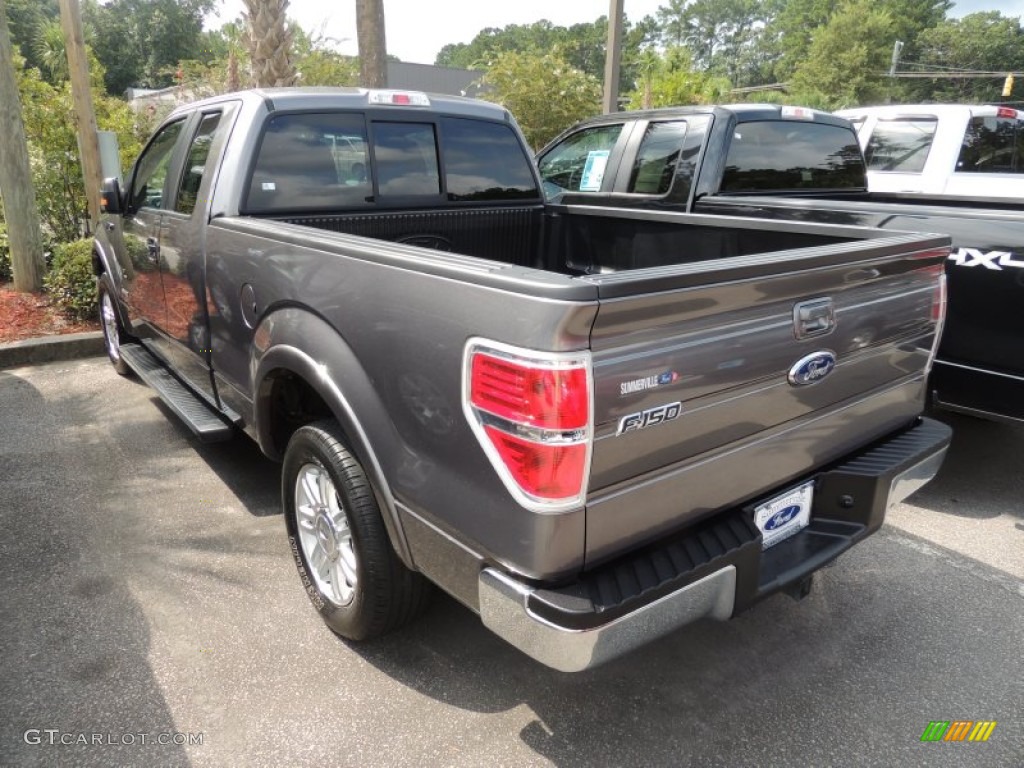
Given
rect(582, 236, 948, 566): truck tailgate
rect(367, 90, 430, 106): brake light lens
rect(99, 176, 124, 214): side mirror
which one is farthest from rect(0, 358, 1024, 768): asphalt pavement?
rect(367, 90, 430, 106): brake light lens

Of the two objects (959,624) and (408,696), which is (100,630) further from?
(959,624)

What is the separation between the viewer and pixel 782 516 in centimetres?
238

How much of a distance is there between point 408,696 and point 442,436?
1093 mm

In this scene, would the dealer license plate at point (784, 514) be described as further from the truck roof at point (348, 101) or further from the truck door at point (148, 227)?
the truck door at point (148, 227)

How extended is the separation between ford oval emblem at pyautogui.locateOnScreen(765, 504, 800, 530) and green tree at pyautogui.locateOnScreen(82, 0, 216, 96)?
71.2m

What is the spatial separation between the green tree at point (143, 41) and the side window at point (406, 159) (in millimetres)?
68689

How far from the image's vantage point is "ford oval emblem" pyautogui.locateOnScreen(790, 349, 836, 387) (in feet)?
7.19

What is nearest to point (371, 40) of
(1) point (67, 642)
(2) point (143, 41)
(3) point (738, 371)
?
(1) point (67, 642)

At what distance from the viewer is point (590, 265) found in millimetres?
4188

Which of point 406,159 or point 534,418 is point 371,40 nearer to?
point 406,159

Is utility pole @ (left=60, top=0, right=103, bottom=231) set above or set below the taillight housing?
above

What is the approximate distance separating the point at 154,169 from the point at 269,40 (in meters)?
6.49

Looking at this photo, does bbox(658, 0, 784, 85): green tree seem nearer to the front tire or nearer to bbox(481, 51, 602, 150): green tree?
bbox(481, 51, 602, 150): green tree

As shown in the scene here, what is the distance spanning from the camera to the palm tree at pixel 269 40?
32.3 feet
